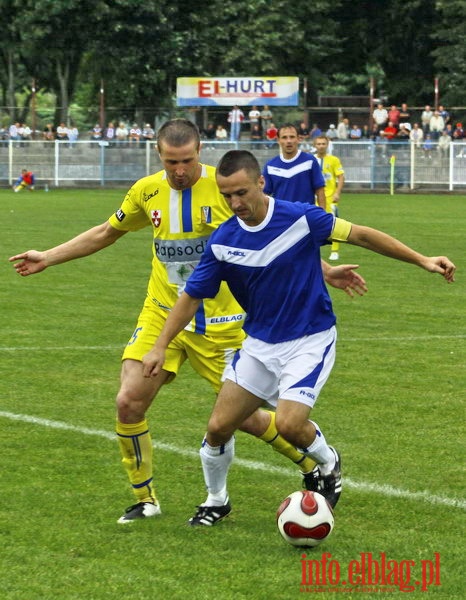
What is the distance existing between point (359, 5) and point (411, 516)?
2265 inches

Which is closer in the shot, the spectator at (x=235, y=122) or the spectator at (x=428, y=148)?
the spectator at (x=428, y=148)

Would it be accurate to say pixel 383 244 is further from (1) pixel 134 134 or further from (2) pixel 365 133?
(2) pixel 365 133

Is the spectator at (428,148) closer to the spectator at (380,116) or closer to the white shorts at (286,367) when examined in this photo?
the spectator at (380,116)

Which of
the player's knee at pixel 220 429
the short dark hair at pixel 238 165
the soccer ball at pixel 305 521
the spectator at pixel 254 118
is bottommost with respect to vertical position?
the soccer ball at pixel 305 521

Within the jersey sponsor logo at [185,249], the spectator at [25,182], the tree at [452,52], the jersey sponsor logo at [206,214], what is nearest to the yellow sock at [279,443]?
the jersey sponsor logo at [185,249]

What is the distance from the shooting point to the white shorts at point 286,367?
6238 mm

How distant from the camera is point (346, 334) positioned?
13.2 m

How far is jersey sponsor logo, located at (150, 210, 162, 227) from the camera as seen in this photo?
6.95 meters

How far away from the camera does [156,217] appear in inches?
274

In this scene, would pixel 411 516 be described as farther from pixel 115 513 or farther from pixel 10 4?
pixel 10 4

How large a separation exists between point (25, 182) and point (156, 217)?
39.2 metres

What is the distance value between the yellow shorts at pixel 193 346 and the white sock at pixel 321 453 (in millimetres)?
711

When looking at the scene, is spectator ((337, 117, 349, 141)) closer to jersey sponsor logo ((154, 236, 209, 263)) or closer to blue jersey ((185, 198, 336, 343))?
jersey sponsor logo ((154, 236, 209, 263))

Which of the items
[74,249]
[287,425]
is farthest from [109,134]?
[287,425]
